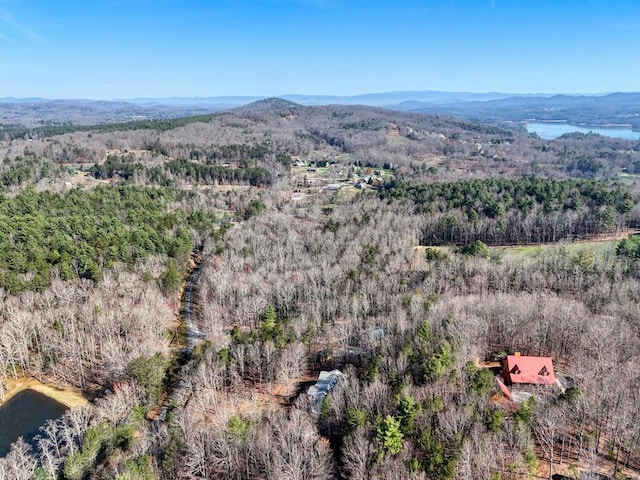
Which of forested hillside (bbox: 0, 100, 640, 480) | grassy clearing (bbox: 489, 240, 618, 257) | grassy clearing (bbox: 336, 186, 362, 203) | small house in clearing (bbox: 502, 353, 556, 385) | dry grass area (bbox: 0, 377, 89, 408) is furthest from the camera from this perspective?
grassy clearing (bbox: 336, 186, 362, 203)

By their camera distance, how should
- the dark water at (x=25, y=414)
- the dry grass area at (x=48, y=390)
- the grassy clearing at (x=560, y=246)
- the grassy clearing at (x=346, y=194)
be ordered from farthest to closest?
the grassy clearing at (x=346, y=194), the grassy clearing at (x=560, y=246), the dry grass area at (x=48, y=390), the dark water at (x=25, y=414)

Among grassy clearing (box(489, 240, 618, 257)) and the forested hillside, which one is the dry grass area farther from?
grassy clearing (box(489, 240, 618, 257))

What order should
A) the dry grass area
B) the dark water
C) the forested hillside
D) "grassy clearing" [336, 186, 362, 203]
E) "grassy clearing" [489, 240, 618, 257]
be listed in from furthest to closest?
"grassy clearing" [336, 186, 362, 203], "grassy clearing" [489, 240, 618, 257], the dry grass area, the dark water, the forested hillside

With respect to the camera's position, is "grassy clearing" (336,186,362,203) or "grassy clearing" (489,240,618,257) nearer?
"grassy clearing" (489,240,618,257)

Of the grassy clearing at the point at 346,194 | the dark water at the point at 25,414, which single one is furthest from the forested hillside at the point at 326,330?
the grassy clearing at the point at 346,194

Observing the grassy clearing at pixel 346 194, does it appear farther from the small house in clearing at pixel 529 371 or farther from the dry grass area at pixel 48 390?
the dry grass area at pixel 48 390

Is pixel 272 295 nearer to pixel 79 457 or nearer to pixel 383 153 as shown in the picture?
pixel 79 457

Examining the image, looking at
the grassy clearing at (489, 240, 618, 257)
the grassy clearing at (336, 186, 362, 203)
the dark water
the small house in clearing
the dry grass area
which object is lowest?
the dark water

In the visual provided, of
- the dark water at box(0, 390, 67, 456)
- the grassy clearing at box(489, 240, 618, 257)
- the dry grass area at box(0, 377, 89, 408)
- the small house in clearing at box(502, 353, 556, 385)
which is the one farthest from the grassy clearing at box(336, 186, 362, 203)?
the dark water at box(0, 390, 67, 456)
